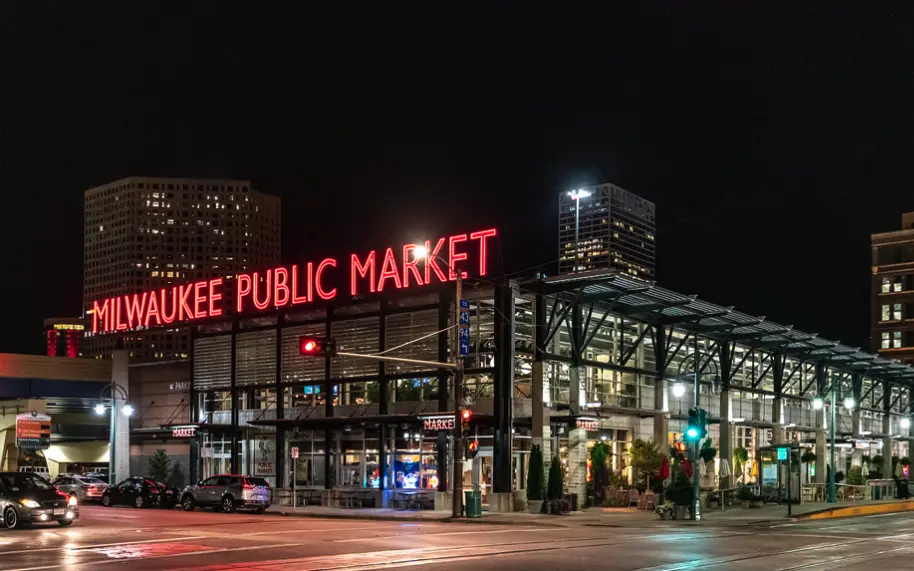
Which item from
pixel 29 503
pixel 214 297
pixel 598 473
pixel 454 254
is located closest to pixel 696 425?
pixel 598 473

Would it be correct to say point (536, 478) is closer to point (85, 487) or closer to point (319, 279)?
point (319, 279)

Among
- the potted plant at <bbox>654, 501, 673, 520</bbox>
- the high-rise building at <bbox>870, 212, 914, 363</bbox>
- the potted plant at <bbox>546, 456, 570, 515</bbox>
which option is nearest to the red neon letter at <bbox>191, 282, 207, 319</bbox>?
the potted plant at <bbox>546, 456, 570, 515</bbox>

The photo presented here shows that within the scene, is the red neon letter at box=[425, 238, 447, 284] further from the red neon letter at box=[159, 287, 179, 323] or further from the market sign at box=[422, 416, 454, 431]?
the red neon letter at box=[159, 287, 179, 323]

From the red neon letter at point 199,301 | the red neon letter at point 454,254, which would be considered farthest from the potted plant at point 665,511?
the red neon letter at point 199,301

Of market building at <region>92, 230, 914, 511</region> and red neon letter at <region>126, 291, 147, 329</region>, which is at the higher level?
red neon letter at <region>126, 291, 147, 329</region>

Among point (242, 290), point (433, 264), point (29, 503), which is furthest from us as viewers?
point (242, 290)

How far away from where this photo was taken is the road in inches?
786

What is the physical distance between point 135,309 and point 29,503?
33304 mm

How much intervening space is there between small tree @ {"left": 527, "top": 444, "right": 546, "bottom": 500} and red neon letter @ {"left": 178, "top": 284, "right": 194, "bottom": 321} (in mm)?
25152

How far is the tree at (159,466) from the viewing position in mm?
59969

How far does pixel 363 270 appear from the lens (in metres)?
50.4

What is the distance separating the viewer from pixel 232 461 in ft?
182

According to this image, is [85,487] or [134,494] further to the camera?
[85,487]

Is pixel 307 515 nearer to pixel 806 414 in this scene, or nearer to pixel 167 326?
pixel 167 326
